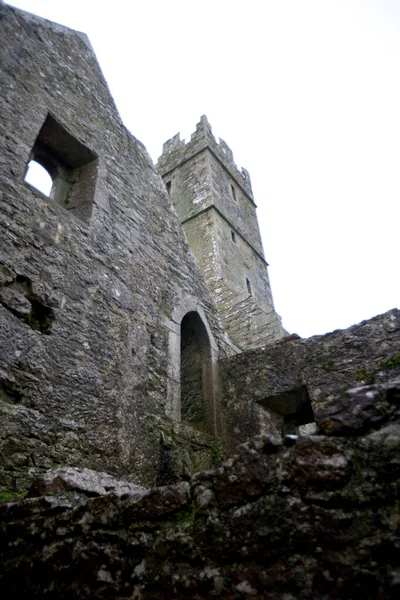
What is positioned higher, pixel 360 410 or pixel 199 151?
pixel 199 151

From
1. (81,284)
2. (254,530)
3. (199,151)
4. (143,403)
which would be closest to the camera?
(254,530)

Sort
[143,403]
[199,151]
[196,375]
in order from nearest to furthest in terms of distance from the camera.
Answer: [143,403] < [196,375] < [199,151]

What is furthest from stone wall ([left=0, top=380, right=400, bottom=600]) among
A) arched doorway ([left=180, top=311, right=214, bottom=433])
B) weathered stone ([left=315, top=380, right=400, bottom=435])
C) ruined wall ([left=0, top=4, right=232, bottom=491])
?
arched doorway ([left=180, top=311, right=214, bottom=433])

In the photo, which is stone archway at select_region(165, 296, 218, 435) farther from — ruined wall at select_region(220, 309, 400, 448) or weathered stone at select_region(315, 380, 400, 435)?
weathered stone at select_region(315, 380, 400, 435)

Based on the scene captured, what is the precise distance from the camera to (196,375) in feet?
18.2

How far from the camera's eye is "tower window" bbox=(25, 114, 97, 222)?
15.2 ft

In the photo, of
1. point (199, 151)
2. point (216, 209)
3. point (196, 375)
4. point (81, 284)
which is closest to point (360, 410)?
point (81, 284)

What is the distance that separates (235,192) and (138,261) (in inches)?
494

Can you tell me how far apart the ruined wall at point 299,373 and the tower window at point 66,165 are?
2.81 metres

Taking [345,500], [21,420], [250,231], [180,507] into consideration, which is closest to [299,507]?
[345,500]

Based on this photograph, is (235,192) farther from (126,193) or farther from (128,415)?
(128,415)

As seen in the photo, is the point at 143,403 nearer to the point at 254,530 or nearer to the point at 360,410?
the point at 254,530

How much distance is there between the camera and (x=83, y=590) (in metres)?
1.59

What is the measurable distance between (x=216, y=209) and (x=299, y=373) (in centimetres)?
1002
